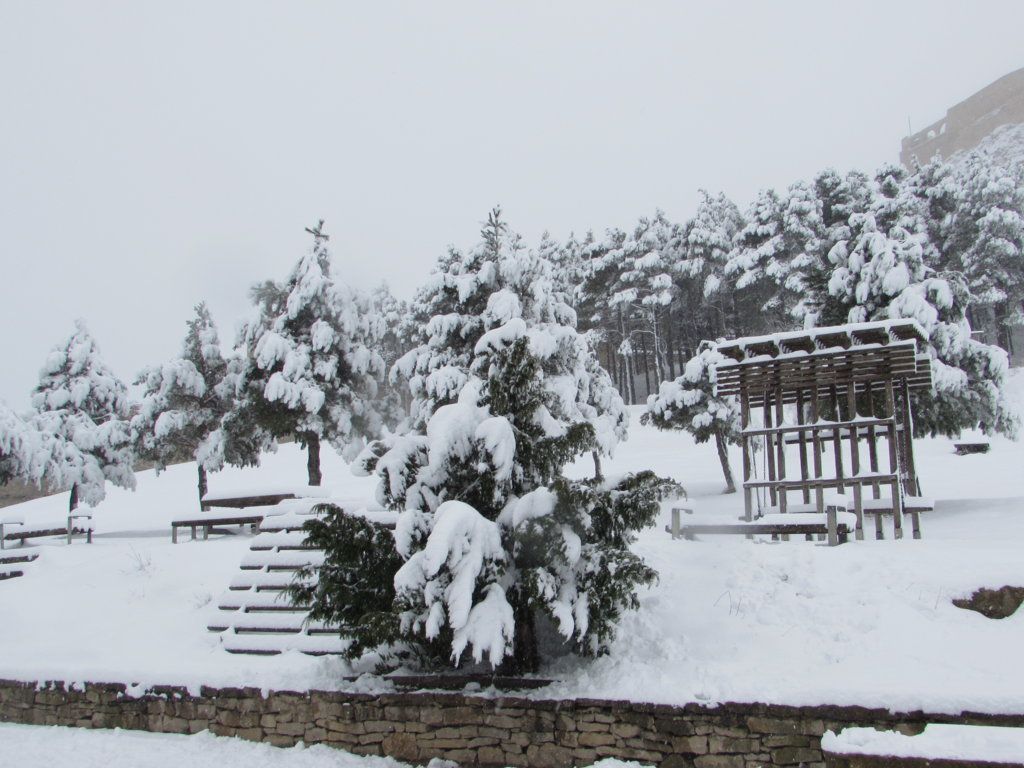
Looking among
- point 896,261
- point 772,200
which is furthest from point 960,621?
point 772,200

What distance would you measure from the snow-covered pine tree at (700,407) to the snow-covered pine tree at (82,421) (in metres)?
16.9

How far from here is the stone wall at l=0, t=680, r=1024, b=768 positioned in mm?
5969

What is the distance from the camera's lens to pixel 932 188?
136 feet

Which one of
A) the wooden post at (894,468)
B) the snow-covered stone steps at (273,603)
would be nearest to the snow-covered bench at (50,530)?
the snow-covered stone steps at (273,603)

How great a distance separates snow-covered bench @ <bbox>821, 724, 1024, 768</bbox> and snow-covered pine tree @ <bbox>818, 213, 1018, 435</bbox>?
14.2 m

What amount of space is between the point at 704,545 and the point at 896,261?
12.3 m

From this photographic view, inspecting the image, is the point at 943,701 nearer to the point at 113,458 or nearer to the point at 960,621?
the point at 960,621

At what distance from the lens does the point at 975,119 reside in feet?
330

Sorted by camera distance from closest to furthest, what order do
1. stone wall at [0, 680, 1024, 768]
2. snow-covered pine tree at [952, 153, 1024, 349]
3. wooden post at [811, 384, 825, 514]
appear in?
stone wall at [0, 680, 1024, 768] < wooden post at [811, 384, 825, 514] < snow-covered pine tree at [952, 153, 1024, 349]

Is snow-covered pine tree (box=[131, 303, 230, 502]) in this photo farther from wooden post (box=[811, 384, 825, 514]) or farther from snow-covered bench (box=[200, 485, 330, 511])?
wooden post (box=[811, 384, 825, 514])

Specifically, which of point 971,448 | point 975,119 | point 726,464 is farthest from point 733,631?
point 975,119

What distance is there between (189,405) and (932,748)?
22.1 meters

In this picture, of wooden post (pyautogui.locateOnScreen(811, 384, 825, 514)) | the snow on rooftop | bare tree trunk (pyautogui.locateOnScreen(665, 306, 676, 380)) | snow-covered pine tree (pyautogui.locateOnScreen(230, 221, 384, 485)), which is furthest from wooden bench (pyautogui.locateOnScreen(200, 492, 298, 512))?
bare tree trunk (pyautogui.locateOnScreen(665, 306, 676, 380))

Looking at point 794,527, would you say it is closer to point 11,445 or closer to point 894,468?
point 894,468
